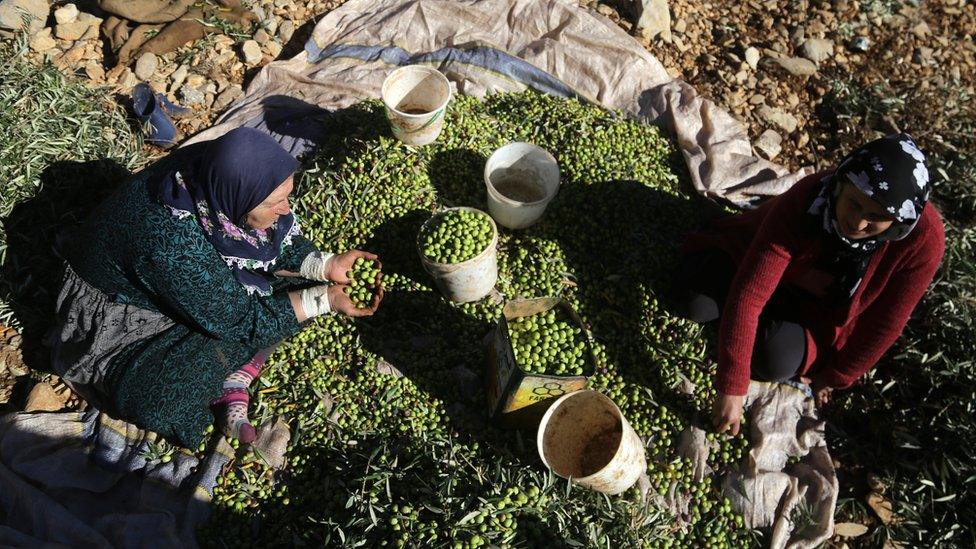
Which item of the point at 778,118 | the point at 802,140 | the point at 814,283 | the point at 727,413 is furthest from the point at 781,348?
the point at 778,118

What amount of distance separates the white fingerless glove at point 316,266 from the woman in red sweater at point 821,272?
1975 mm

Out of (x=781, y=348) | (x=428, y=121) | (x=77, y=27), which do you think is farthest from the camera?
(x=77, y=27)

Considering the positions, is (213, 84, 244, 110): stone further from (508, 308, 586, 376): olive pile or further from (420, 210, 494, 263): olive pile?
→ (508, 308, 586, 376): olive pile

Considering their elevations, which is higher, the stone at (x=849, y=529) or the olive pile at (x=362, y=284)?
the olive pile at (x=362, y=284)

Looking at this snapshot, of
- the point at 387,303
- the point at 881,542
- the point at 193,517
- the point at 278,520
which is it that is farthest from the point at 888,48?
the point at 193,517

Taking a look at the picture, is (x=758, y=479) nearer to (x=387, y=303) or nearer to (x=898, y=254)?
(x=898, y=254)

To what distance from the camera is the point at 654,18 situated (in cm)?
484

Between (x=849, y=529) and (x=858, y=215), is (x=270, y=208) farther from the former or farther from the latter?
(x=849, y=529)

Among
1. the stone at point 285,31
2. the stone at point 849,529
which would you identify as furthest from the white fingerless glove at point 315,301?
the stone at point 849,529

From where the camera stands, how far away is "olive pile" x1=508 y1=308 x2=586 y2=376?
2926mm

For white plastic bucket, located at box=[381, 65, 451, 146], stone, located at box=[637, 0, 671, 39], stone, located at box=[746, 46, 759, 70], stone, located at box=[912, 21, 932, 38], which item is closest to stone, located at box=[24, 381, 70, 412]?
white plastic bucket, located at box=[381, 65, 451, 146]

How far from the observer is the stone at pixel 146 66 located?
14.8 ft

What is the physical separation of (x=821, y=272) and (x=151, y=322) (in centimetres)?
331

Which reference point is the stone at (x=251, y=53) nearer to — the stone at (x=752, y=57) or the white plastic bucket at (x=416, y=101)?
the white plastic bucket at (x=416, y=101)
